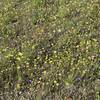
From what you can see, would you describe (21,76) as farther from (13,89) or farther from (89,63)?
(89,63)

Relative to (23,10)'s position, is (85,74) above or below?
below

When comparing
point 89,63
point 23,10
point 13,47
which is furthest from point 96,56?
point 23,10

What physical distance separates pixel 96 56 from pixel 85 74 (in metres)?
0.53

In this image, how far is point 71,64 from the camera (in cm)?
607

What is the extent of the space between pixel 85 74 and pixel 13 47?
79.4 inches

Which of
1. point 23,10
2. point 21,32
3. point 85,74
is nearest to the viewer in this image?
point 85,74

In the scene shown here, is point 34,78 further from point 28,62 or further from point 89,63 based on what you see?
point 89,63

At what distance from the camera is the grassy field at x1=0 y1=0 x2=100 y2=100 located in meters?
5.68

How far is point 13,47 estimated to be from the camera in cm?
707

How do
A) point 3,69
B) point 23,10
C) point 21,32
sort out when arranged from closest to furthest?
point 3,69 < point 21,32 < point 23,10

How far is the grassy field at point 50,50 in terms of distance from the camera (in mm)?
5676

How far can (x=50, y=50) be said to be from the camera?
679 cm

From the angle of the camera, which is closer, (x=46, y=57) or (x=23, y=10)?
(x=46, y=57)

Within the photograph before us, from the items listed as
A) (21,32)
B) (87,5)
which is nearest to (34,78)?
(21,32)
